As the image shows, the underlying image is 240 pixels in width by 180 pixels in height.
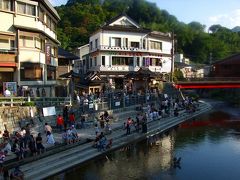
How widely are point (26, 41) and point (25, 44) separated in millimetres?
353

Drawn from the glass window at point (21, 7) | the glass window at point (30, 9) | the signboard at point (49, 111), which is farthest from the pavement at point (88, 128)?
the glass window at point (21, 7)

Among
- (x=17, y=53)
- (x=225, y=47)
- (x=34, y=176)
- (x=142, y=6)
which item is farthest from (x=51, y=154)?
(x=225, y=47)

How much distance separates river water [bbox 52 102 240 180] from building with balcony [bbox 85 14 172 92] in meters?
25.6

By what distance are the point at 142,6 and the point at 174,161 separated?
121 metres

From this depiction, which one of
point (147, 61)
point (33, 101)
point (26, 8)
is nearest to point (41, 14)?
point (26, 8)

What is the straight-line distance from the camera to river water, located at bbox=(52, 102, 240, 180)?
25.1m

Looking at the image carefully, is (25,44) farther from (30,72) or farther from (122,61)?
(122,61)

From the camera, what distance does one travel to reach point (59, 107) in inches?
1422

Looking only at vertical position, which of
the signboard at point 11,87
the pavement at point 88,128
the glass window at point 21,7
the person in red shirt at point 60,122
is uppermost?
the glass window at point 21,7

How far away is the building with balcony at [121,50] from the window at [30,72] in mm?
24038

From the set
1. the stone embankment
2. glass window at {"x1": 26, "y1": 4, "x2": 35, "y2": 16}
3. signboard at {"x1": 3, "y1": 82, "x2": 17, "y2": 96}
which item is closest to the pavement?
the stone embankment

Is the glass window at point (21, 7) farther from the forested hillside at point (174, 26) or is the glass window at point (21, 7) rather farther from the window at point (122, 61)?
the forested hillside at point (174, 26)

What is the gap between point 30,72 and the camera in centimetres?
4078

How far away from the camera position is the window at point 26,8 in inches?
1540
